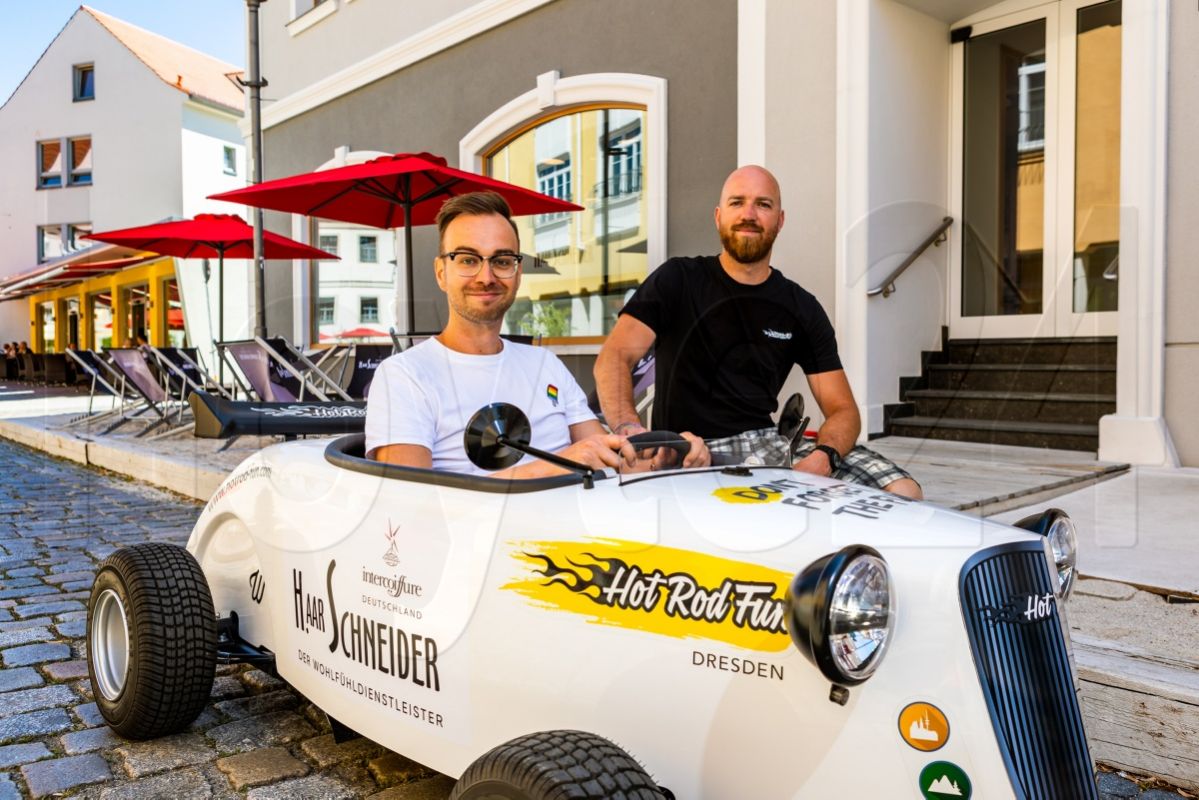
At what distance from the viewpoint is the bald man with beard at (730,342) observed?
310 cm

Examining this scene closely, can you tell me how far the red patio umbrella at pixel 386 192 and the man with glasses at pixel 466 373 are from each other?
453 centimetres

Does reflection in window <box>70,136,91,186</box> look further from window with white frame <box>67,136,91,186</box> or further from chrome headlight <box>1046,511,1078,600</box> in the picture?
chrome headlight <box>1046,511,1078,600</box>

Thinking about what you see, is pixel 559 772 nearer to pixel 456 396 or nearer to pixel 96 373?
pixel 456 396

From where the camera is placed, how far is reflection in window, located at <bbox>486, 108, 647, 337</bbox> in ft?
26.5

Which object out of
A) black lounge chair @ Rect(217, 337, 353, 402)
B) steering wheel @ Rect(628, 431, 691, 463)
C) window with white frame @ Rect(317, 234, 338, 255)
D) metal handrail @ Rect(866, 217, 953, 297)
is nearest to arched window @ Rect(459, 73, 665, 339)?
→ metal handrail @ Rect(866, 217, 953, 297)

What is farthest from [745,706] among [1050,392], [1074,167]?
[1074,167]

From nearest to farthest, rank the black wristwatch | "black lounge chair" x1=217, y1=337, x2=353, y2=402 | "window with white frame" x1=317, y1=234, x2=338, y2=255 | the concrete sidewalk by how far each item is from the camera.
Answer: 1. the black wristwatch
2. the concrete sidewalk
3. "black lounge chair" x1=217, y1=337, x2=353, y2=402
4. "window with white frame" x1=317, y1=234, x2=338, y2=255

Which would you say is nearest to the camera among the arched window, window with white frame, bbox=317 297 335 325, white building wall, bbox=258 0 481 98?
the arched window

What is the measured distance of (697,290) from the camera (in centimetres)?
324

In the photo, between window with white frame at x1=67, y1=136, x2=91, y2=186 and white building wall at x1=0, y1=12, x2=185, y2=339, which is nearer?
white building wall at x1=0, y1=12, x2=185, y2=339

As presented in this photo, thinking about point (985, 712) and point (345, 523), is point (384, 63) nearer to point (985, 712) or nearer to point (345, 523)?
point (345, 523)

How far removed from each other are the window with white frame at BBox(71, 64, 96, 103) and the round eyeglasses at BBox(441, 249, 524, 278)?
32287 mm

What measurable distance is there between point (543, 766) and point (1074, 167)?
21.0 feet

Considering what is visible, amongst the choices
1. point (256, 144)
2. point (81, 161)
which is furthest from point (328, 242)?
point (81, 161)
